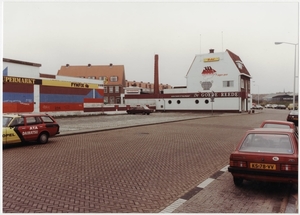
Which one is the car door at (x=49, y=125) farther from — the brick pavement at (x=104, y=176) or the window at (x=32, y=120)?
the brick pavement at (x=104, y=176)

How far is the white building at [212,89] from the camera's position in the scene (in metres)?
Answer: 52.9

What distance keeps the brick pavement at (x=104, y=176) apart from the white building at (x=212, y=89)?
41248 millimetres

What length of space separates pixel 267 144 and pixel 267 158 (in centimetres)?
60

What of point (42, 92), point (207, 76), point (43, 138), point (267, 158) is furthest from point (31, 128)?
point (207, 76)

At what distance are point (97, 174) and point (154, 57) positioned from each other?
54.3 m

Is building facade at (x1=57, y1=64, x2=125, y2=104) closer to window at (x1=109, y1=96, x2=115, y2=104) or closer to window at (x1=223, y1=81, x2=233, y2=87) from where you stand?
window at (x1=109, y1=96, x2=115, y2=104)

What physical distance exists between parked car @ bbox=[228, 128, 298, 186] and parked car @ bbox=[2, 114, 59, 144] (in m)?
9.43

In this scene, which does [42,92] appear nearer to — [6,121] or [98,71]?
[6,121]

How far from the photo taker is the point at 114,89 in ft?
269

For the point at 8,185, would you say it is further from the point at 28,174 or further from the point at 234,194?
the point at 234,194

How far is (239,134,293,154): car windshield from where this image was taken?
6.71m

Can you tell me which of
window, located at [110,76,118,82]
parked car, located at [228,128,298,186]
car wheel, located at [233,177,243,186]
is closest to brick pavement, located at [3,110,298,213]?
parked car, located at [228,128,298,186]

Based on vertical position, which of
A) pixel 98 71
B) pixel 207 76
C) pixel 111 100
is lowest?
pixel 111 100

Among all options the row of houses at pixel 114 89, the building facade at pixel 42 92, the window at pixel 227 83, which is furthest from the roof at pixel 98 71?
the building facade at pixel 42 92
